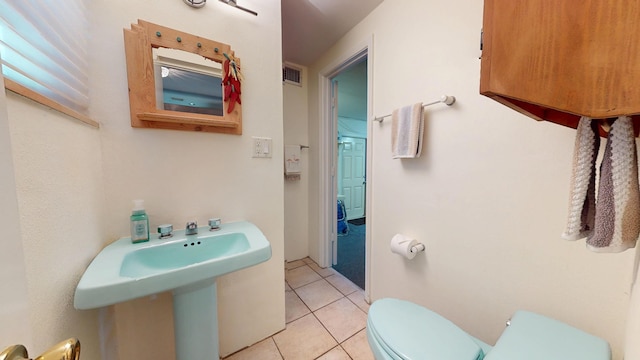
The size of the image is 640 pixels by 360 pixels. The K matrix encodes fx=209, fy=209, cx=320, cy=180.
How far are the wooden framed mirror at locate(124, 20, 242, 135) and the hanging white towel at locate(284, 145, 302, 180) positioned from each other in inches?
38.5

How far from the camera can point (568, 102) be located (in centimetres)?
34

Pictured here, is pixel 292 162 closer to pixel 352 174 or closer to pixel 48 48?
pixel 48 48

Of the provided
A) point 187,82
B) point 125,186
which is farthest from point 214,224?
point 187,82

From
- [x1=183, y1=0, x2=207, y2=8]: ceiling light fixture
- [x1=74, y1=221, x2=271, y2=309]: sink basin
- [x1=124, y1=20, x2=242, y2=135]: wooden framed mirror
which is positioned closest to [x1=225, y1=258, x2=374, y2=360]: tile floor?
[x1=74, y1=221, x2=271, y2=309]: sink basin

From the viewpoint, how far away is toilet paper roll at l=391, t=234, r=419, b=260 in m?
1.21

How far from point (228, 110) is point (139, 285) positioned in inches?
33.1

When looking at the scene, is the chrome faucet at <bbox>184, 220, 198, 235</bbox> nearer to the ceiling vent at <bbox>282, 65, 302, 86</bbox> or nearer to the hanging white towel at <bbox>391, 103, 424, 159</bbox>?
the hanging white towel at <bbox>391, 103, 424, 159</bbox>

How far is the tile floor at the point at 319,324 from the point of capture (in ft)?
4.00

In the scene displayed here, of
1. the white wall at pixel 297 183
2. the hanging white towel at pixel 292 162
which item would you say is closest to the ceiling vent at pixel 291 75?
the white wall at pixel 297 183

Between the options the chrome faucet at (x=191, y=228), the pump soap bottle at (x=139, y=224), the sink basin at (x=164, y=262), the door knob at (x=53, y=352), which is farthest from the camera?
the chrome faucet at (x=191, y=228)

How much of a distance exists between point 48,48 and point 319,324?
1.82 meters

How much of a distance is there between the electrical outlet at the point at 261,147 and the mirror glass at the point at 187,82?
23 centimetres

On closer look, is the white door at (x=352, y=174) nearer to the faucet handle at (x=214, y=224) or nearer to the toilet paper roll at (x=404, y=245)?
the toilet paper roll at (x=404, y=245)

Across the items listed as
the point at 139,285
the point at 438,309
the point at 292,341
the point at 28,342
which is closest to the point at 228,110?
the point at 139,285
